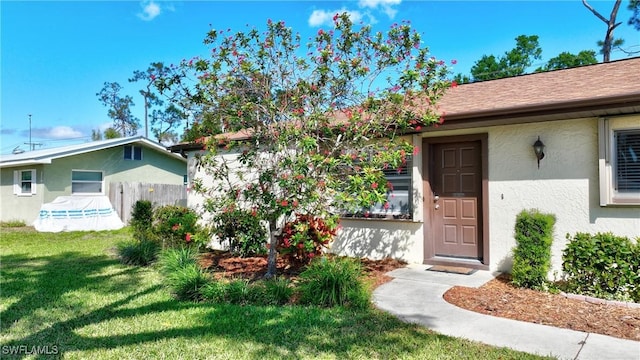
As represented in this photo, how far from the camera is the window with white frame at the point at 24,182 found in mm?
15789

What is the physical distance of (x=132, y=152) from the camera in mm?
17828

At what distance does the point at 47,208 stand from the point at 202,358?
13626 millimetres

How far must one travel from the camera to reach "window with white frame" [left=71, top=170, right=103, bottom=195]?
16188 mm

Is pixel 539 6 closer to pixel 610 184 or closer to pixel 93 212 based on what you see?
pixel 610 184

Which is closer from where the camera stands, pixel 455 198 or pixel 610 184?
pixel 610 184

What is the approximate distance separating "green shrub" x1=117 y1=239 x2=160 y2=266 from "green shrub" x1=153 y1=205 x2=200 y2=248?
36 centimetres

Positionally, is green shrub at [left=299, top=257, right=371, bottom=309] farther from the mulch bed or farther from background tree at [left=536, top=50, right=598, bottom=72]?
background tree at [left=536, top=50, right=598, bottom=72]

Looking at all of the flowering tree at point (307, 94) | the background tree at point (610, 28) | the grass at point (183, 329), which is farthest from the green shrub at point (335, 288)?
the background tree at point (610, 28)

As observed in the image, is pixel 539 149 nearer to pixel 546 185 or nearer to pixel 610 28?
pixel 546 185

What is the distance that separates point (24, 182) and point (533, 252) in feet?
62.1

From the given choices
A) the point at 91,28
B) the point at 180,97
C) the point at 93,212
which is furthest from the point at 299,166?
the point at 91,28

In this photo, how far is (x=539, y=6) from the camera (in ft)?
44.7

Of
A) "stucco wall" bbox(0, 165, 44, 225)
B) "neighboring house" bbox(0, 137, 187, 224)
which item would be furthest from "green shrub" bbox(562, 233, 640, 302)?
"stucco wall" bbox(0, 165, 44, 225)

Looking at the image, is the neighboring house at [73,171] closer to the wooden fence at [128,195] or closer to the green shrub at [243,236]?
the wooden fence at [128,195]
